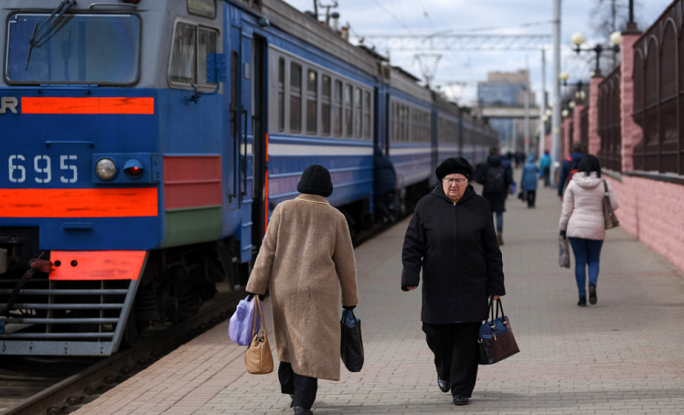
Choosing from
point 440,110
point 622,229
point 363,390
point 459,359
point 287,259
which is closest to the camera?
point 287,259

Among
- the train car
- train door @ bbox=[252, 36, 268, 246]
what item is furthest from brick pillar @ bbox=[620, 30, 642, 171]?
train door @ bbox=[252, 36, 268, 246]

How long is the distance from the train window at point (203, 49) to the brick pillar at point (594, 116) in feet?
62.7

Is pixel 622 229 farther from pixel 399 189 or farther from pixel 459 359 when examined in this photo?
pixel 459 359

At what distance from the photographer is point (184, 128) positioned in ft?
27.4

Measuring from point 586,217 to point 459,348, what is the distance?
177 inches

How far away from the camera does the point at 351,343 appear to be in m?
5.85

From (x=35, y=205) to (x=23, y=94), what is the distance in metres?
0.87

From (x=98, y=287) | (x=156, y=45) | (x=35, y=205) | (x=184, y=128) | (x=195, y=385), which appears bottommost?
(x=195, y=385)

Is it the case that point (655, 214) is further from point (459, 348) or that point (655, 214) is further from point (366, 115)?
point (459, 348)

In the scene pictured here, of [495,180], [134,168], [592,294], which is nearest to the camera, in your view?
[134,168]

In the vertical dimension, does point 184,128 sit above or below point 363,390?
above

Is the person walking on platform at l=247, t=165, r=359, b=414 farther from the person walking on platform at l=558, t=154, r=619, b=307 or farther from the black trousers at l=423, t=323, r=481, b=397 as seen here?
the person walking on platform at l=558, t=154, r=619, b=307

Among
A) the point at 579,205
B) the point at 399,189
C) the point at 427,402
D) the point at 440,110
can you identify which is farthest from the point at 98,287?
the point at 440,110

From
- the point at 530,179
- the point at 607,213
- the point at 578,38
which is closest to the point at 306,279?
the point at 607,213
